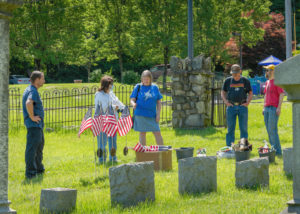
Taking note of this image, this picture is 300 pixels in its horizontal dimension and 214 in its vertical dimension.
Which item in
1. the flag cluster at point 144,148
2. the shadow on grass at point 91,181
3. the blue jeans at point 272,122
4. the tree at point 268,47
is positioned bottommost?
the shadow on grass at point 91,181

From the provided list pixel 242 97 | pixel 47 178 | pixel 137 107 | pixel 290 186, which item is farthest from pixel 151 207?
pixel 242 97

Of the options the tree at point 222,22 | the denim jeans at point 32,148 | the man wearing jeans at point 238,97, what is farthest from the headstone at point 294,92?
the tree at point 222,22

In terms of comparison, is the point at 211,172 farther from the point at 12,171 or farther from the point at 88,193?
the point at 12,171

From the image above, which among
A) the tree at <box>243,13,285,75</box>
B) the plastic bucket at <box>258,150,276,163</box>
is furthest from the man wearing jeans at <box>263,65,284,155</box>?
the tree at <box>243,13,285,75</box>

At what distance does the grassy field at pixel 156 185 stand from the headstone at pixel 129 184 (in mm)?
139

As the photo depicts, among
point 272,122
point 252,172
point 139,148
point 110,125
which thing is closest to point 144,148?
point 139,148

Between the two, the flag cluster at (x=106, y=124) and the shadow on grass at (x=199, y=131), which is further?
the shadow on grass at (x=199, y=131)

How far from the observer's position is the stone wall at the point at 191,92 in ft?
47.7

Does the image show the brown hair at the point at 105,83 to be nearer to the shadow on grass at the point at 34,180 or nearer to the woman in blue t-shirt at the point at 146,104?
the woman in blue t-shirt at the point at 146,104

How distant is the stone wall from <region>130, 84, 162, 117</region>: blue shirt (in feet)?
18.2

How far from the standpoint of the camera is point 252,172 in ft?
19.9

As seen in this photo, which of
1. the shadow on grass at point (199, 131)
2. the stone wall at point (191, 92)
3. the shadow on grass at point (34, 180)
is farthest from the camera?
the stone wall at point (191, 92)

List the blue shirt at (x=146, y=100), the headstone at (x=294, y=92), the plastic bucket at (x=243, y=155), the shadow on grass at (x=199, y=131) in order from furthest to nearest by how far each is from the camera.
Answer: the shadow on grass at (x=199, y=131)
the blue shirt at (x=146, y=100)
the plastic bucket at (x=243, y=155)
the headstone at (x=294, y=92)

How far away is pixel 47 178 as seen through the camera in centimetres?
781
